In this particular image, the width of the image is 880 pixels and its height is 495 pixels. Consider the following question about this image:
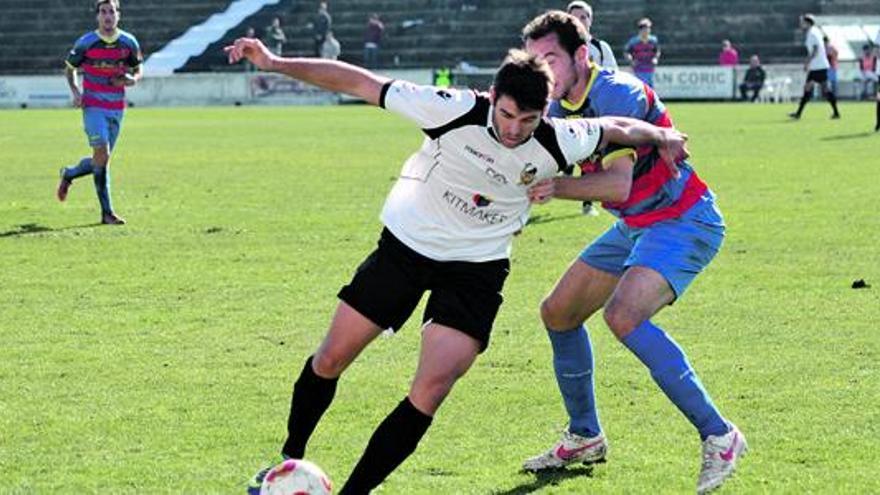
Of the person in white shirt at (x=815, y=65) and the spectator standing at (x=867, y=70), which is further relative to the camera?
the spectator standing at (x=867, y=70)

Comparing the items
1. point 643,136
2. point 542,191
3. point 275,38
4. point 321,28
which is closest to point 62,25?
point 275,38

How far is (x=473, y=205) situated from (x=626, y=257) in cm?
111

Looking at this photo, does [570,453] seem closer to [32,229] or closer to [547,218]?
[547,218]

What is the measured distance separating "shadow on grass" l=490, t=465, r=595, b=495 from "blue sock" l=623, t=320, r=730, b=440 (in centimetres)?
57

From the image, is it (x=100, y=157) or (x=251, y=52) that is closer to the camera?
(x=251, y=52)

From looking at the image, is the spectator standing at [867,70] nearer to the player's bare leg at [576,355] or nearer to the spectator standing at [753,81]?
the spectator standing at [753,81]

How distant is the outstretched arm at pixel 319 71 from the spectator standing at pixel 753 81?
41.9 metres

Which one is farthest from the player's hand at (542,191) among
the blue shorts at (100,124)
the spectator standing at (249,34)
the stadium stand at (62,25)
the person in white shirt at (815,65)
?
the stadium stand at (62,25)

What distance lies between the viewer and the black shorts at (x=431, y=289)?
646 centimetres

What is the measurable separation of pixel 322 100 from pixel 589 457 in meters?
45.1

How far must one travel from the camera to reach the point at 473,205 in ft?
21.5

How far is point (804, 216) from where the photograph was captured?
17.1m

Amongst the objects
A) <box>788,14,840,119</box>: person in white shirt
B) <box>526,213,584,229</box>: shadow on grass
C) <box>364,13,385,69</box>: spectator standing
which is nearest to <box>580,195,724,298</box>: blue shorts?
<box>526,213,584,229</box>: shadow on grass

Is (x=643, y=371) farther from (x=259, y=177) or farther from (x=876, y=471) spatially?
(x=259, y=177)
